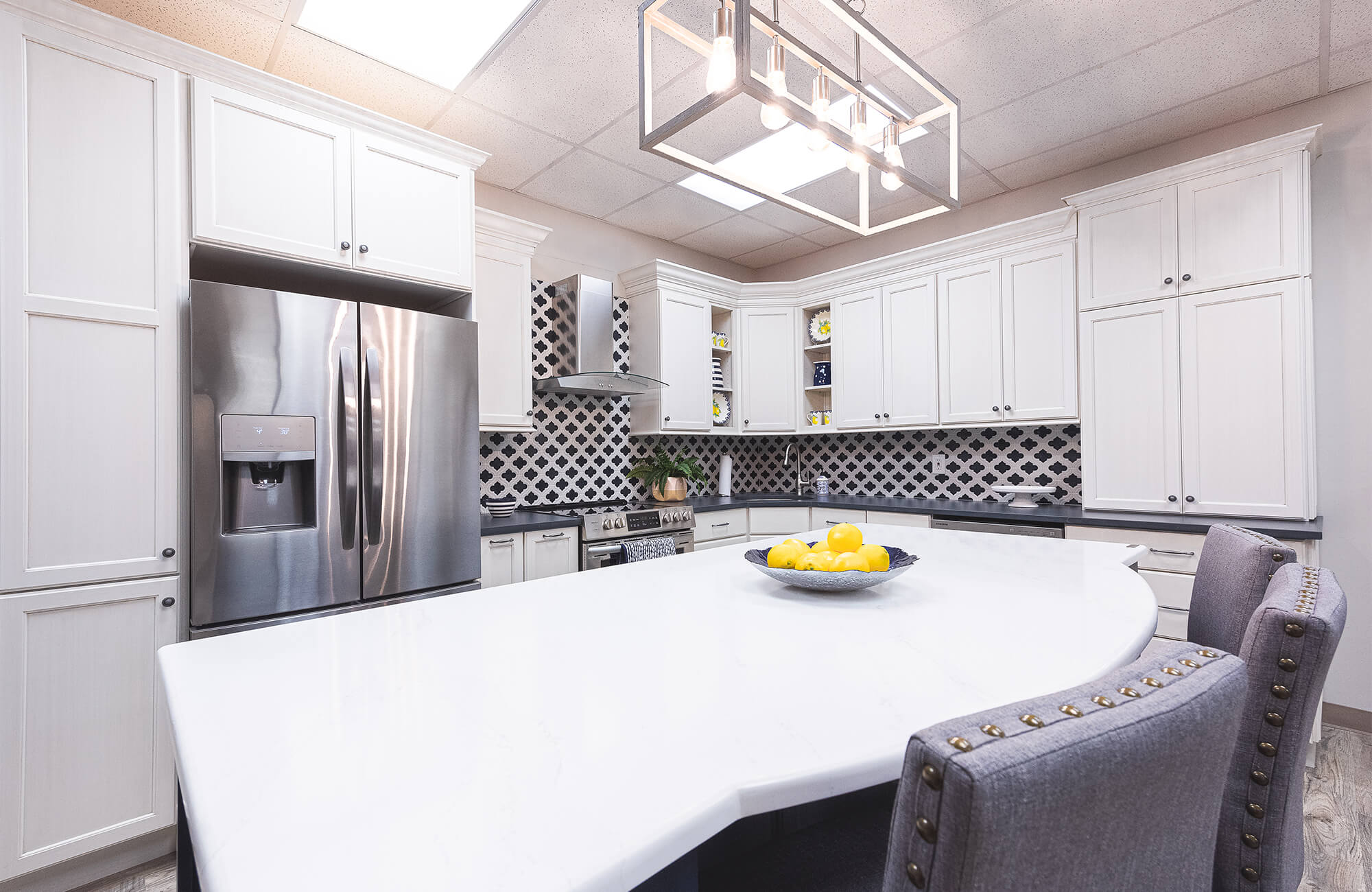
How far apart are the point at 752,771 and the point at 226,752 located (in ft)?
1.80

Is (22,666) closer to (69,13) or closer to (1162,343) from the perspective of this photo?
(69,13)

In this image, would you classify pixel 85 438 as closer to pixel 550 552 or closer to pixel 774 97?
pixel 550 552

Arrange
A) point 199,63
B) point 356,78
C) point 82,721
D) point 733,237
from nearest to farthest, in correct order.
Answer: point 82,721, point 199,63, point 356,78, point 733,237

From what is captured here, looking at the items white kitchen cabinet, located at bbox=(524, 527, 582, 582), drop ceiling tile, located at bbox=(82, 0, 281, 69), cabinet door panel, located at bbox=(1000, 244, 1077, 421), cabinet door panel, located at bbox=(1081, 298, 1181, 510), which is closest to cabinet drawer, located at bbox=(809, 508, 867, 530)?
cabinet door panel, located at bbox=(1000, 244, 1077, 421)

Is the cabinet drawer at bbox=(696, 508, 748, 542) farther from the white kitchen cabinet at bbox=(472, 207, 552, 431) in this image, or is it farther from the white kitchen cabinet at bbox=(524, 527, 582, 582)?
the white kitchen cabinet at bbox=(472, 207, 552, 431)

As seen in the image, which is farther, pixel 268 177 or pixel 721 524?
pixel 721 524

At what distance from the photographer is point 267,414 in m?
2.06

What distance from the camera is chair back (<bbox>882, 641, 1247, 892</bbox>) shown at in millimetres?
378

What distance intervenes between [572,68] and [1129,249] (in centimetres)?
268

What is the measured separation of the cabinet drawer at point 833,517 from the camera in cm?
385

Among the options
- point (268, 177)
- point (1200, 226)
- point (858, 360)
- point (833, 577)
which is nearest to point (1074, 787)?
point (833, 577)

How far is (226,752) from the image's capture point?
65 centimetres

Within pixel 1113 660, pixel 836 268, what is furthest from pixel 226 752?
pixel 836 268

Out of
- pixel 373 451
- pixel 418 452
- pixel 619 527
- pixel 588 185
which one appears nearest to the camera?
pixel 373 451
